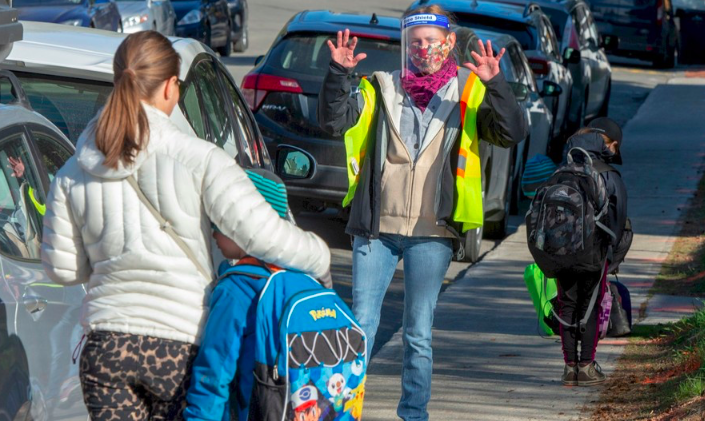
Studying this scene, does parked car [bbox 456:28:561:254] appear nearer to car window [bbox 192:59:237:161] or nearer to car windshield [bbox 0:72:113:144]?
car window [bbox 192:59:237:161]

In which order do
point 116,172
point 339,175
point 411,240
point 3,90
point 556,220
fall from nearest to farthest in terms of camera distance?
point 116,172
point 411,240
point 3,90
point 556,220
point 339,175

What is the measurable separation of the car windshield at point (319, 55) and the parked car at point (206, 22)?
1084 cm

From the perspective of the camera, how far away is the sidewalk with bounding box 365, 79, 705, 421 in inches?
241

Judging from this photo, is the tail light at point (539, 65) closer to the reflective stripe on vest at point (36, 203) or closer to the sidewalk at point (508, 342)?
the sidewalk at point (508, 342)

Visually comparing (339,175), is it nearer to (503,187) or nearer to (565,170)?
(503,187)

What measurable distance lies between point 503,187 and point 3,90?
5.58 m

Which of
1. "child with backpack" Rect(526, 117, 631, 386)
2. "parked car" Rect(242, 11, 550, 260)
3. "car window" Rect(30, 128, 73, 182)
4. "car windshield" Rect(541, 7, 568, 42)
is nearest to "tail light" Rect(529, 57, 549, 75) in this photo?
"car windshield" Rect(541, 7, 568, 42)

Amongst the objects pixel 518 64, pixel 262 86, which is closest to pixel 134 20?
pixel 518 64

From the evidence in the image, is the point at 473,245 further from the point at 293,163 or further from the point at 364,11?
the point at 364,11

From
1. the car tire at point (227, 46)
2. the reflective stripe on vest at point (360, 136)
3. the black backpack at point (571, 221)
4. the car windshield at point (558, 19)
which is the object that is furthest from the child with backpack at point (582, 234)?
the car tire at point (227, 46)

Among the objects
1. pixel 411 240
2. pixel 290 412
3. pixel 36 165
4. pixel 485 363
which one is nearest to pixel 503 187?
pixel 485 363

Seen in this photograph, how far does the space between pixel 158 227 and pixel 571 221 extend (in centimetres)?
320

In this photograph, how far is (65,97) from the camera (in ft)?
18.1

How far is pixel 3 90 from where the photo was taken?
213 inches
